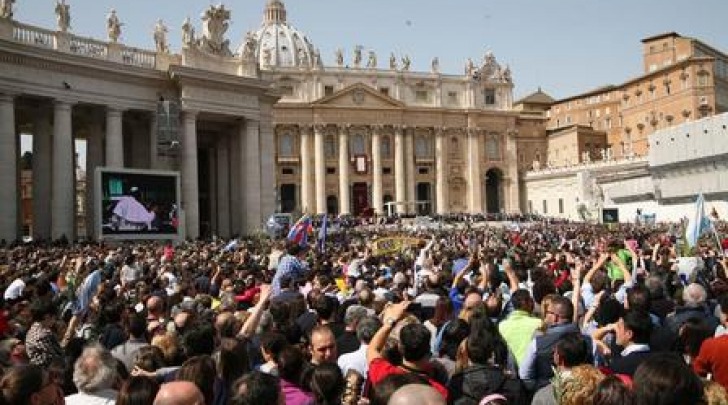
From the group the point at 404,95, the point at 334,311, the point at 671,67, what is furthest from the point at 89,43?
the point at 671,67

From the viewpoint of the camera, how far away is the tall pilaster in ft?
134

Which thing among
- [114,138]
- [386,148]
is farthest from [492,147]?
[114,138]

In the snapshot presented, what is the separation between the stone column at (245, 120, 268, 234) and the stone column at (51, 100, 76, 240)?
32.0 ft

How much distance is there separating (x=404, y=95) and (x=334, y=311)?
297 ft

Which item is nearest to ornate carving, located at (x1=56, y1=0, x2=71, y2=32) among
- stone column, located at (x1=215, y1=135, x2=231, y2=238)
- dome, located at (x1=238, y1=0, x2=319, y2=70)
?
stone column, located at (x1=215, y1=135, x2=231, y2=238)

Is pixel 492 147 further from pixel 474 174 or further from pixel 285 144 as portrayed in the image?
pixel 285 144

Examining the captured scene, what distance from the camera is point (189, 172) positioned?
125 feet

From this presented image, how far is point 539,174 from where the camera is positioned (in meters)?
97.3

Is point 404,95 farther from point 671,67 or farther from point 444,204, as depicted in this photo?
point 671,67

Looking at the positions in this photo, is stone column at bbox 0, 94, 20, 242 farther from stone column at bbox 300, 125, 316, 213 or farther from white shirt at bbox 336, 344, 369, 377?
stone column at bbox 300, 125, 316, 213

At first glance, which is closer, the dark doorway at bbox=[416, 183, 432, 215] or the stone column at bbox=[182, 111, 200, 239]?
the stone column at bbox=[182, 111, 200, 239]

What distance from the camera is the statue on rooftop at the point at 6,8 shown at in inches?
1266

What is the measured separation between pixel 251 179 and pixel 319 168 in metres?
50.7

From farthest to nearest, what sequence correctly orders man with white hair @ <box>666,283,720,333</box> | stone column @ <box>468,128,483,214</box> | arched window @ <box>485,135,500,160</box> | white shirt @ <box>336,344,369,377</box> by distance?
arched window @ <box>485,135,500,160</box> → stone column @ <box>468,128,483,214</box> → man with white hair @ <box>666,283,720,333</box> → white shirt @ <box>336,344,369,377</box>
